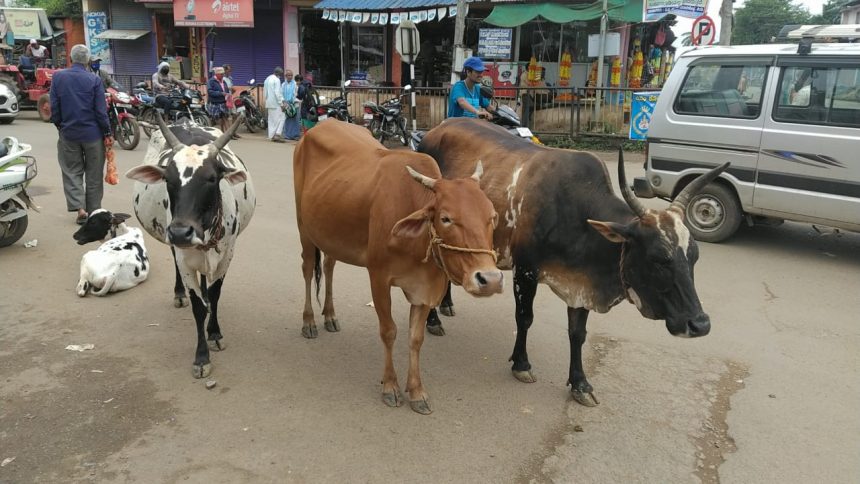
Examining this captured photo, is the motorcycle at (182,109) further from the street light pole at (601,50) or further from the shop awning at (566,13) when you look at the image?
the street light pole at (601,50)

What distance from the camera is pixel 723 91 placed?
718cm

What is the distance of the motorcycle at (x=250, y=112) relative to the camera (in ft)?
55.2

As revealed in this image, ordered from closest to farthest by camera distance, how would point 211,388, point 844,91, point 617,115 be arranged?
1. point 211,388
2. point 844,91
3. point 617,115

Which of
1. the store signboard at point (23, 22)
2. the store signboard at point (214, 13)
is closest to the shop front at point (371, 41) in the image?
the store signboard at point (214, 13)

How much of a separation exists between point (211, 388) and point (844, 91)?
6575 millimetres

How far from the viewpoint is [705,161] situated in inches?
285

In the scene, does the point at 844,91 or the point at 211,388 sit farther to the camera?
the point at 844,91

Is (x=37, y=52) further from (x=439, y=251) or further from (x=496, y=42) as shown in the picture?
(x=439, y=251)

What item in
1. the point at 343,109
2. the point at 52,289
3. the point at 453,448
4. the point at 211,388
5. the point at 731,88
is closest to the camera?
the point at 453,448

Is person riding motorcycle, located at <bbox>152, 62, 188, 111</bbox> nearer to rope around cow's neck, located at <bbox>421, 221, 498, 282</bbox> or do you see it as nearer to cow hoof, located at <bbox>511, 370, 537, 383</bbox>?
cow hoof, located at <bbox>511, 370, 537, 383</bbox>

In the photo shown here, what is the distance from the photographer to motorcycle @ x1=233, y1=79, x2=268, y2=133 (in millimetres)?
16812

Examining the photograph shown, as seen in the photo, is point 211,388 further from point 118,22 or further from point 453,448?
point 118,22

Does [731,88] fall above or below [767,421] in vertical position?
above

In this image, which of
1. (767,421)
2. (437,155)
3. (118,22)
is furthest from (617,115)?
(118,22)
